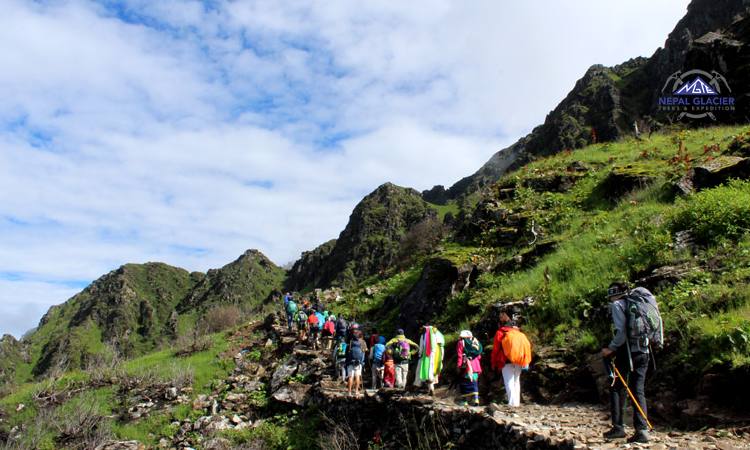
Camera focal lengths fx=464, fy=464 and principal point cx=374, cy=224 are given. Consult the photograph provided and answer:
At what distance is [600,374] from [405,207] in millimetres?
90414

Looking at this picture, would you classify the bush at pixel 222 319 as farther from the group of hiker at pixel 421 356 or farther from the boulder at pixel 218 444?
the boulder at pixel 218 444

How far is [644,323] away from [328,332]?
1369 centimetres

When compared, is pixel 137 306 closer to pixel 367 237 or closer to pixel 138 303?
pixel 138 303

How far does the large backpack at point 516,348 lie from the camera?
307 inches

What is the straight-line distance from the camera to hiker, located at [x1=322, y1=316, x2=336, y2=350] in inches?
704

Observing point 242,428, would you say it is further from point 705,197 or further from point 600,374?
point 705,197

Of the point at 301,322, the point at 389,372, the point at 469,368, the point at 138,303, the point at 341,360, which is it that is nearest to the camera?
the point at 469,368

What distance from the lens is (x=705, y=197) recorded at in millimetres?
10281

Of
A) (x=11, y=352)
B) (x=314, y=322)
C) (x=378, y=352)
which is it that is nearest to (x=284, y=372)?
(x=314, y=322)

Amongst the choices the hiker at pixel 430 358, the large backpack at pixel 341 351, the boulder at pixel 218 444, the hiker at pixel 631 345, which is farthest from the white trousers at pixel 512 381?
the boulder at pixel 218 444

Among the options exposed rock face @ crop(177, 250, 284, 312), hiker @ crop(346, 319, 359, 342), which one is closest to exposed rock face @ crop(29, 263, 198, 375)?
exposed rock face @ crop(177, 250, 284, 312)

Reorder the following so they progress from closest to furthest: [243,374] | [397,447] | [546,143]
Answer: [397,447] → [243,374] → [546,143]

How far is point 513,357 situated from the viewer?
25.5ft

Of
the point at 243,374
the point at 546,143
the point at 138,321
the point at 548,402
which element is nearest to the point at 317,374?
the point at 243,374
